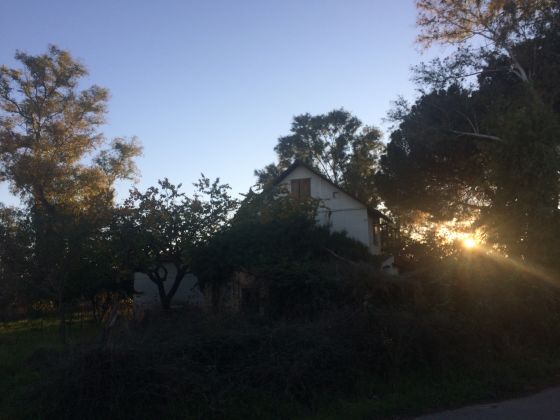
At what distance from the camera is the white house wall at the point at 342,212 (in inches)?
1163

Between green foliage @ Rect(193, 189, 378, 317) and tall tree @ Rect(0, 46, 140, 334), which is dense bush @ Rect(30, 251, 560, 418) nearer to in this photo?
green foliage @ Rect(193, 189, 378, 317)

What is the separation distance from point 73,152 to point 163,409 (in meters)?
24.3

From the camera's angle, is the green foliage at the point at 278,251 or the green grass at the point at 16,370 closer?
the green grass at the point at 16,370

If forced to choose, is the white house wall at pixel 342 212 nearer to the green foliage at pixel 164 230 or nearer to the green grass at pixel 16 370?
the green foliage at pixel 164 230

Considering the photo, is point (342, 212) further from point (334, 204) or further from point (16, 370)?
point (16, 370)

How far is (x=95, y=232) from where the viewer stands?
60.3 ft

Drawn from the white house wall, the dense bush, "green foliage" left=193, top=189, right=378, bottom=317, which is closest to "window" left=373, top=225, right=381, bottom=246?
the white house wall

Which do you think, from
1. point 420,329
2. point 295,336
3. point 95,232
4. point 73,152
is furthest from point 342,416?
point 73,152

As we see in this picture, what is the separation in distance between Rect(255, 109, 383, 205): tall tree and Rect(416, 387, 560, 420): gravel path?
33.4 metres

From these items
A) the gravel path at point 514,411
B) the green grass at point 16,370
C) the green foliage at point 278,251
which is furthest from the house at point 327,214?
the gravel path at point 514,411

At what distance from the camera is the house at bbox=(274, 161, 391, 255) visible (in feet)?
97.0

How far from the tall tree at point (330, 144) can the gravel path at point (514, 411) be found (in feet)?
110

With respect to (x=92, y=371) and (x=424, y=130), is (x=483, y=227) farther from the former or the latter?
(x=92, y=371)

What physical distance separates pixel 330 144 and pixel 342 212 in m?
15.7
